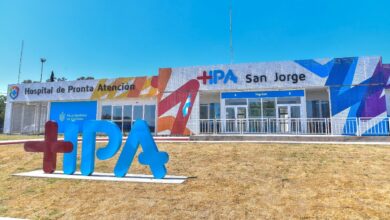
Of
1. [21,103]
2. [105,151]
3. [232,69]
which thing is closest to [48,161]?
[105,151]

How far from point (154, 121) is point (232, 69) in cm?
702

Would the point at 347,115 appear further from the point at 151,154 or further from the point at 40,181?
the point at 40,181

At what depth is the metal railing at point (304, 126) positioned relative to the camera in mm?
14242

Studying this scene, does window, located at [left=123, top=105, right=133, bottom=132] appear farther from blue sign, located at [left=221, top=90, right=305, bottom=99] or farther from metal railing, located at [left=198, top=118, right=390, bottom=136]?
blue sign, located at [left=221, top=90, right=305, bottom=99]

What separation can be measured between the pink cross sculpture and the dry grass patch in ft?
1.99

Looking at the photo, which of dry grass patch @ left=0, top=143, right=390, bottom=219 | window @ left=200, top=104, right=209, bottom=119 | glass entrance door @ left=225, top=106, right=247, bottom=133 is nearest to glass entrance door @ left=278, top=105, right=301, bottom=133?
glass entrance door @ left=225, top=106, right=247, bottom=133

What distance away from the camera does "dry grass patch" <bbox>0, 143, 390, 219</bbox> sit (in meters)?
4.65

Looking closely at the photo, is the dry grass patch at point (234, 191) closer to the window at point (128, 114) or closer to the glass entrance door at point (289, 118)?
the glass entrance door at point (289, 118)

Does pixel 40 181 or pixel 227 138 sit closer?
pixel 40 181

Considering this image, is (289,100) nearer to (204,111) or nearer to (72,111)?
(204,111)

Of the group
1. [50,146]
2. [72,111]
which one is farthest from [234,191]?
[72,111]

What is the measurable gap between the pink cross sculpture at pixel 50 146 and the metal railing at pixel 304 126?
922 cm

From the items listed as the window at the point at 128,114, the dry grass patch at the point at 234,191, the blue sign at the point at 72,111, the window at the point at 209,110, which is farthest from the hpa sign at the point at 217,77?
the blue sign at the point at 72,111

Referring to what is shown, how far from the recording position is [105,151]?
23.0 ft
